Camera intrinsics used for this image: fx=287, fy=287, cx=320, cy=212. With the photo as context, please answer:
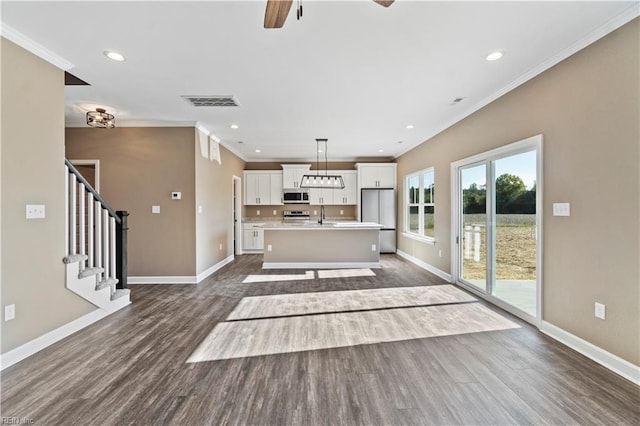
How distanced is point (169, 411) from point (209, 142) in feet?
15.5

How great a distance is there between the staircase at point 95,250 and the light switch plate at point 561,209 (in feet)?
16.0

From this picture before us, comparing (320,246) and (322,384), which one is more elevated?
(320,246)

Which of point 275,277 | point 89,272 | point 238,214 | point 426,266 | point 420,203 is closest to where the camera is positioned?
point 89,272

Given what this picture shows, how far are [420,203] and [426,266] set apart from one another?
1.44 meters

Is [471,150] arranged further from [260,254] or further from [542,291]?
[260,254]

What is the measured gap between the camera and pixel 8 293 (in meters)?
2.38

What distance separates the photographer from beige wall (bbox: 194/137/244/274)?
16.6 feet

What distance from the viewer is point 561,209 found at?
272 centimetres

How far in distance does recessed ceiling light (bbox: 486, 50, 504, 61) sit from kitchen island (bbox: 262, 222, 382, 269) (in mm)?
3850

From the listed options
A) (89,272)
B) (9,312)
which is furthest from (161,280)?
(9,312)

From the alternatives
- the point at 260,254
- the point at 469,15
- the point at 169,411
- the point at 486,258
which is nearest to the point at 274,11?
the point at 469,15

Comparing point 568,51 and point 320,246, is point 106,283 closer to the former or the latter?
point 320,246

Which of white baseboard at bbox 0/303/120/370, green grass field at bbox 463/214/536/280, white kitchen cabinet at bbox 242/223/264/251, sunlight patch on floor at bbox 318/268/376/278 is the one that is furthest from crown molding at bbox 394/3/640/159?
white kitchen cabinet at bbox 242/223/264/251

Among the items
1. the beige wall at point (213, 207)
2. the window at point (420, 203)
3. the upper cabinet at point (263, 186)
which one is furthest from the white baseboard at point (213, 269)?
the window at point (420, 203)
